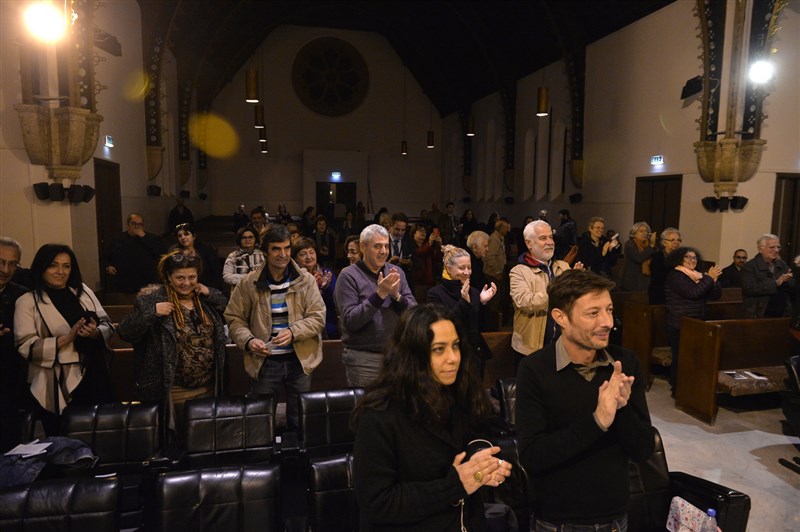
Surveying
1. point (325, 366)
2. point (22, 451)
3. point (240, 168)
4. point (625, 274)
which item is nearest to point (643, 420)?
point (22, 451)

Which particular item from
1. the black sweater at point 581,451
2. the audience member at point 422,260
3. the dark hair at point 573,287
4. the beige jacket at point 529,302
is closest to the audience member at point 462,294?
the beige jacket at point 529,302

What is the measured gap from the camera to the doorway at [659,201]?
9164mm

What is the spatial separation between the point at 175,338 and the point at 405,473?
207cm

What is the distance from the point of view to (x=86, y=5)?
6230 mm

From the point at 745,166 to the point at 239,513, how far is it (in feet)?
27.4

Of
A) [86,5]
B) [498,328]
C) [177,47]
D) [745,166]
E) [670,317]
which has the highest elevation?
[177,47]

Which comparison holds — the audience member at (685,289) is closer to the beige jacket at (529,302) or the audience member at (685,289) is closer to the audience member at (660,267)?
the audience member at (660,267)

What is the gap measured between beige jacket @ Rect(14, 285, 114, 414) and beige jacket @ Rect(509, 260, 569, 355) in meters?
2.69

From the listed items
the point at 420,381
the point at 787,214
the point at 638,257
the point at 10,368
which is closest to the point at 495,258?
the point at 638,257

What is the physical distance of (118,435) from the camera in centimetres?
290

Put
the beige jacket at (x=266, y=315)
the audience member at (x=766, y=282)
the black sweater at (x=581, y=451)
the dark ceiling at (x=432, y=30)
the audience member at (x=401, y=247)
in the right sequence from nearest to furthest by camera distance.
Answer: the black sweater at (x=581, y=451) → the beige jacket at (x=266, y=315) → the audience member at (x=766, y=282) → the audience member at (x=401, y=247) → the dark ceiling at (x=432, y=30)

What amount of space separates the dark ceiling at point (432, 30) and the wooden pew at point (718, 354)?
21.5 feet

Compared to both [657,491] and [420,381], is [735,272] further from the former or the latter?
[420,381]

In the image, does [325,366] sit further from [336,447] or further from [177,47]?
[177,47]
